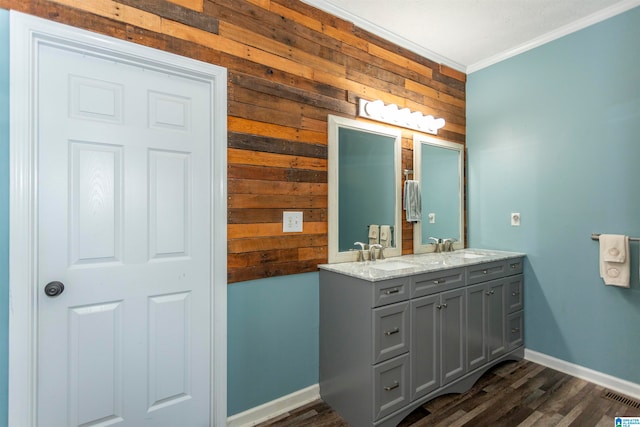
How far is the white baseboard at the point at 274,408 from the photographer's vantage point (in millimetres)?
1828

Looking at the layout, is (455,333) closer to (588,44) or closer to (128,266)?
(128,266)

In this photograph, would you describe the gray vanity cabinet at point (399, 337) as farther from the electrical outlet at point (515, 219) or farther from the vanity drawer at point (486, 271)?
the electrical outlet at point (515, 219)

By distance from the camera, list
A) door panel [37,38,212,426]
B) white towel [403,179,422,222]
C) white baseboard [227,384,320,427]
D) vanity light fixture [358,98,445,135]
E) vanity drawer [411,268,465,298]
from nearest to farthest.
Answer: door panel [37,38,212,426] → white baseboard [227,384,320,427] → vanity drawer [411,268,465,298] → vanity light fixture [358,98,445,135] → white towel [403,179,422,222]

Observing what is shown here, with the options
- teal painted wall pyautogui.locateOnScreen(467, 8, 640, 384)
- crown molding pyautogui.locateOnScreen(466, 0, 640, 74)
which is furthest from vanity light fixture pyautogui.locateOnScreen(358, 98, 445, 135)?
crown molding pyautogui.locateOnScreen(466, 0, 640, 74)

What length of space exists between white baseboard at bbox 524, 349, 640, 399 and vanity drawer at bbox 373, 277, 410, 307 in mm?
1623

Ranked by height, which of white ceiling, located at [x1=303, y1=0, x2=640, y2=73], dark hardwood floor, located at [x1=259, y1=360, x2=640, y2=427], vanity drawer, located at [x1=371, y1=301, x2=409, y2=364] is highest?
white ceiling, located at [x1=303, y1=0, x2=640, y2=73]

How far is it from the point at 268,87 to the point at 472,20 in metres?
1.64

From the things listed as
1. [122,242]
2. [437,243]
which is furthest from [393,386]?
[122,242]

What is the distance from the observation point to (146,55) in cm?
156

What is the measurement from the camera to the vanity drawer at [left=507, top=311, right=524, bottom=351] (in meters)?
2.56

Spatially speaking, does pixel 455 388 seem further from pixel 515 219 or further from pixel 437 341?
pixel 515 219

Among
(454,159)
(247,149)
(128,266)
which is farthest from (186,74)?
(454,159)

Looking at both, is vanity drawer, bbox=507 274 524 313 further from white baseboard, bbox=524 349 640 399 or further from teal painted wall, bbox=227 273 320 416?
teal painted wall, bbox=227 273 320 416

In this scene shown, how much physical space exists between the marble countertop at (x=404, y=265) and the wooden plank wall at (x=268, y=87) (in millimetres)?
249
